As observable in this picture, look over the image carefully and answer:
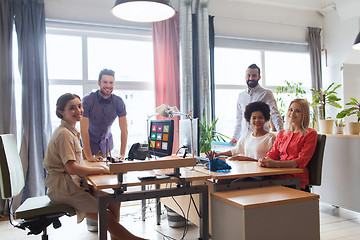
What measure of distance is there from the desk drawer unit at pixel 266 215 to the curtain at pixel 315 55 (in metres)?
4.16

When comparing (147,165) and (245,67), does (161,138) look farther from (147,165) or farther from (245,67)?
(245,67)

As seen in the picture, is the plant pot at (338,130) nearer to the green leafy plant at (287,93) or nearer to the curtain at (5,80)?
the green leafy plant at (287,93)

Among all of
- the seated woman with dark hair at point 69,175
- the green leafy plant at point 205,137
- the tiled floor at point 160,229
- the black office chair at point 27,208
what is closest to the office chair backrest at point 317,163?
the tiled floor at point 160,229

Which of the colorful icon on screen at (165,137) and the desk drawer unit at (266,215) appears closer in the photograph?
the desk drawer unit at (266,215)

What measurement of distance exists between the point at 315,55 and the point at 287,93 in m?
0.85

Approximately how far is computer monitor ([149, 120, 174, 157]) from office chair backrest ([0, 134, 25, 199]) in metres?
1.02

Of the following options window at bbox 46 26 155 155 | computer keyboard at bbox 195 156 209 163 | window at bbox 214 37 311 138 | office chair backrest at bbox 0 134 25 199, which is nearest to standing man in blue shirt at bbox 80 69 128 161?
office chair backrest at bbox 0 134 25 199

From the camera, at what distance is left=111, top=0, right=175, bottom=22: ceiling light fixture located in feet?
8.60

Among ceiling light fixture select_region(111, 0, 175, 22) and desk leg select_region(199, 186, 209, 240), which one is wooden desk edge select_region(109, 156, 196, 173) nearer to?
desk leg select_region(199, 186, 209, 240)

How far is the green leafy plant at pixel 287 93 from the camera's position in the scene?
17.7 ft

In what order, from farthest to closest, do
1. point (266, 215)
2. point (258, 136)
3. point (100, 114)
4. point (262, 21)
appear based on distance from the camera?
point (262, 21)
point (100, 114)
point (258, 136)
point (266, 215)

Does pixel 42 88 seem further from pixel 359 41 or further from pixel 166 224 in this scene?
pixel 359 41

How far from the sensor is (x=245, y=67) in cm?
554

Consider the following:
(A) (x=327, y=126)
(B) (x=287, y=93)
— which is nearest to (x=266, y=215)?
(A) (x=327, y=126)
